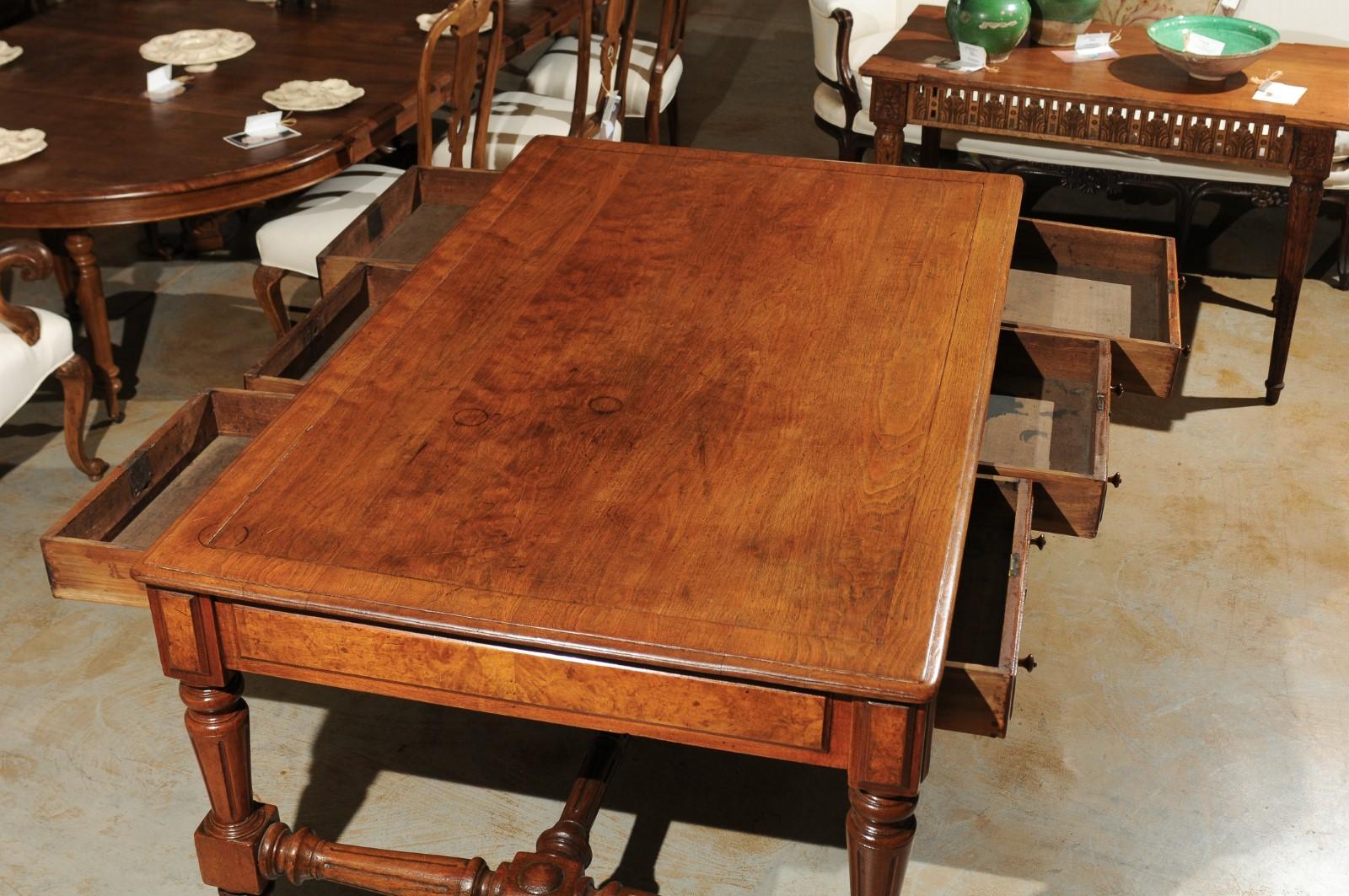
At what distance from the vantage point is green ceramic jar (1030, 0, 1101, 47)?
11.0 ft

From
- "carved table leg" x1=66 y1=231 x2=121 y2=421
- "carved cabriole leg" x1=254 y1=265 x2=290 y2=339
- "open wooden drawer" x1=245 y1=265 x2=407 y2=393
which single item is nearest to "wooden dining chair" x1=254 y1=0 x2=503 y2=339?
"carved cabriole leg" x1=254 y1=265 x2=290 y2=339

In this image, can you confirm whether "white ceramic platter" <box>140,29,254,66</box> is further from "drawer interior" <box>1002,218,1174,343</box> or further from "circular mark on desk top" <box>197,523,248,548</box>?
"circular mark on desk top" <box>197,523,248,548</box>

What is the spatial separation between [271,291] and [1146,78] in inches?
82.1

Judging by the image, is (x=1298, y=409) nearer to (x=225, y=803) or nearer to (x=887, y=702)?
(x=887, y=702)

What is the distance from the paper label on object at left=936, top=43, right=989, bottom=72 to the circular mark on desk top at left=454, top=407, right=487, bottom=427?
6.18 feet

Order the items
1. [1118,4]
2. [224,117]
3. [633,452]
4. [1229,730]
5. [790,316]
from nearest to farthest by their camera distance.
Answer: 1. [633,452]
2. [790,316]
3. [1229,730]
4. [224,117]
5. [1118,4]

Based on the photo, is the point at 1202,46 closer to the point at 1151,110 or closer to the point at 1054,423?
the point at 1151,110

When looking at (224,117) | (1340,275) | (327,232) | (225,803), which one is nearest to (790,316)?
(225,803)

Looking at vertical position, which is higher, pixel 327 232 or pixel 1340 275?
pixel 327 232

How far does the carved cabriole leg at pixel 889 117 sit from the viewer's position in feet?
10.9

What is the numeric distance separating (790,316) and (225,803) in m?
1.05

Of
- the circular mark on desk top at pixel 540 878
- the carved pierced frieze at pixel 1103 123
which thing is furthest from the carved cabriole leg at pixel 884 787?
the carved pierced frieze at pixel 1103 123

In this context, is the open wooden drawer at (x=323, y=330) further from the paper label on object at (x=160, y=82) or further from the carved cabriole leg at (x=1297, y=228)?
the carved cabriole leg at (x=1297, y=228)

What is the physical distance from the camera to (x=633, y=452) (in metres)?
1.77
